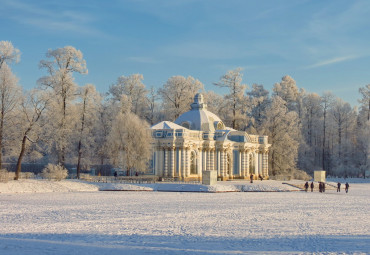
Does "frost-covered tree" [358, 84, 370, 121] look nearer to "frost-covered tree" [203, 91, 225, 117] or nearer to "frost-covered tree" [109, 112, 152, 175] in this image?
"frost-covered tree" [203, 91, 225, 117]

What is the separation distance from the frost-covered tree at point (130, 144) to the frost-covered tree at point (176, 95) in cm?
1912

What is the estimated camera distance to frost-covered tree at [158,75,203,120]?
70250 millimetres

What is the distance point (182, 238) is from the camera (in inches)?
629


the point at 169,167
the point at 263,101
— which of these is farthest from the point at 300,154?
the point at 169,167

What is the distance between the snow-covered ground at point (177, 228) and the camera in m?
14.3

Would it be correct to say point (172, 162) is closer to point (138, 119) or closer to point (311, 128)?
point (138, 119)

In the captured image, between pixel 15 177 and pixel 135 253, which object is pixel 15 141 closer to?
pixel 15 177

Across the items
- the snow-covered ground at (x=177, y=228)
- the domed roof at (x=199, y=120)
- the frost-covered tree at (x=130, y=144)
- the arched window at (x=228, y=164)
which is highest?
the domed roof at (x=199, y=120)

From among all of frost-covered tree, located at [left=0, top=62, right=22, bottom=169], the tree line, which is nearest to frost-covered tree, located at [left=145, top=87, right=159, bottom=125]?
the tree line

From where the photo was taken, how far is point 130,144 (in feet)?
165

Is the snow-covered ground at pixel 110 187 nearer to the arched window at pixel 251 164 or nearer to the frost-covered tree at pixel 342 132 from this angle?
the arched window at pixel 251 164

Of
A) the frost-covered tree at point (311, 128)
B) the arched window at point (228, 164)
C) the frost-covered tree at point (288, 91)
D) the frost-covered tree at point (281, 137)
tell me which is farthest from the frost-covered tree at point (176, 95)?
the frost-covered tree at point (311, 128)

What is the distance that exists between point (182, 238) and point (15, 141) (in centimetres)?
3112

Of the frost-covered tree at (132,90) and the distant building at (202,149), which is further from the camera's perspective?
the frost-covered tree at (132,90)
